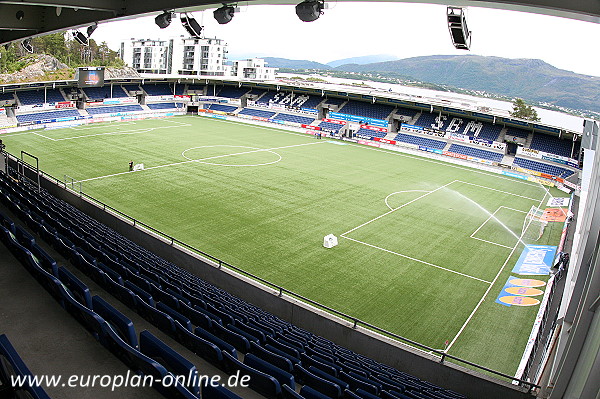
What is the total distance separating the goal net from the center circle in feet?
62.2

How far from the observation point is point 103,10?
1023 cm

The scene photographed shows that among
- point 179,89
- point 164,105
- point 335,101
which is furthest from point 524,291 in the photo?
point 179,89

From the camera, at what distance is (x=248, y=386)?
218 inches

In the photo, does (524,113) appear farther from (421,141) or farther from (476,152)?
(421,141)

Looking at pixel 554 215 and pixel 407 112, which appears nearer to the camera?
pixel 554 215

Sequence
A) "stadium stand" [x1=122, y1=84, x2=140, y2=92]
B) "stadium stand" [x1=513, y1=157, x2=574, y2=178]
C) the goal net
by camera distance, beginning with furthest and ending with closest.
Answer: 1. "stadium stand" [x1=122, y1=84, x2=140, y2=92]
2. "stadium stand" [x1=513, y1=157, x2=574, y2=178]
3. the goal net

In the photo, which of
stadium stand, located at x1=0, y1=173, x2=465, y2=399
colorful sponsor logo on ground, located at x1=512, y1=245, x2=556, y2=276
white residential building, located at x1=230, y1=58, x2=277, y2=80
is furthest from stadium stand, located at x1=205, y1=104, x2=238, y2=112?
white residential building, located at x1=230, y1=58, x2=277, y2=80

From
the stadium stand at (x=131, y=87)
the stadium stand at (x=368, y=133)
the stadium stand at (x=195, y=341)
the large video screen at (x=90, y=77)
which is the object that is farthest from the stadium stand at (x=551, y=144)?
the stadium stand at (x=131, y=87)

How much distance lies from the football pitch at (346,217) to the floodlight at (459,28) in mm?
9445

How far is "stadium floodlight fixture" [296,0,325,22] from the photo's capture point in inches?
316

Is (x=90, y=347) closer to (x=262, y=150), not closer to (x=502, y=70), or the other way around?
(x=262, y=150)

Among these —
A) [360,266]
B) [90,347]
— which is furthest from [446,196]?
[90,347]

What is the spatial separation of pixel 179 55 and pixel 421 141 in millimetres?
110568

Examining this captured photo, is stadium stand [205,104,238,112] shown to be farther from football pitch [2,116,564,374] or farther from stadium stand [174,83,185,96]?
football pitch [2,116,564,374]
